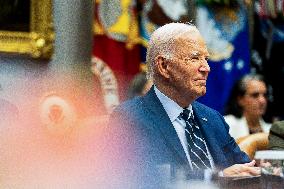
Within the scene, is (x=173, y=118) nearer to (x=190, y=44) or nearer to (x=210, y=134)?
(x=210, y=134)

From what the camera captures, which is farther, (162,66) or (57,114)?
(57,114)

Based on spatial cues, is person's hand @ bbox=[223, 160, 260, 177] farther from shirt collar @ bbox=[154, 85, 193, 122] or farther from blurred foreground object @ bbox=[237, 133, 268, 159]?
blurred foreground object @ bbox=[237, 133, 268, 159]

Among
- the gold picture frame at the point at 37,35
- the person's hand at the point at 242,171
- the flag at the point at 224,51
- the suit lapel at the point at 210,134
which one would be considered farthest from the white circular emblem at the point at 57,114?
the person's hand at the point at 242,171

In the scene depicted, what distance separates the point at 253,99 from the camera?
6520mm

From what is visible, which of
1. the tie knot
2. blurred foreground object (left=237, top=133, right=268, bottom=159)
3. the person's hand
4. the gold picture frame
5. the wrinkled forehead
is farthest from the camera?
the gold picture frame

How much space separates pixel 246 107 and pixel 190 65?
3486 mm

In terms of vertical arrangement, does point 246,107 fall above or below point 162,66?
above

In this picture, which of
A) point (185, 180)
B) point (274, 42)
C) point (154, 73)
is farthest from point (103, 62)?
point (185, 180)

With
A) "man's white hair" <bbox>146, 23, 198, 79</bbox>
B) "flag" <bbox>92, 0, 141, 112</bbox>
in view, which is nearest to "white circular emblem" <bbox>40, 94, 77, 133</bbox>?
"flag" <bbox>92, 0, 141, 112</bbox>

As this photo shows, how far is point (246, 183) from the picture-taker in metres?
2.64

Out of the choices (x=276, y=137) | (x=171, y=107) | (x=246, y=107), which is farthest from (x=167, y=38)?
(x=246, y=107)

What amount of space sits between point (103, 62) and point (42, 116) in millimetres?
1184

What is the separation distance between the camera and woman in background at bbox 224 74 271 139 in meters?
6.43

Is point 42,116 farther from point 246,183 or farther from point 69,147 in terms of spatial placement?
point 246,183
